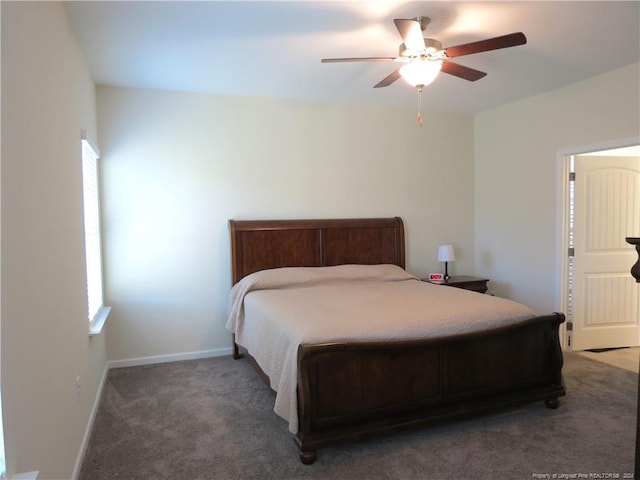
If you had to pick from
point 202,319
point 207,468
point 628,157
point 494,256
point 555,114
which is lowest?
point 207,468

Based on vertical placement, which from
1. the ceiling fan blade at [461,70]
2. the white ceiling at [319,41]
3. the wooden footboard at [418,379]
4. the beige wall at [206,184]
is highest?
the white ceiling at [319,41]

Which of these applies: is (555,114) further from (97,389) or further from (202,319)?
(97,389)

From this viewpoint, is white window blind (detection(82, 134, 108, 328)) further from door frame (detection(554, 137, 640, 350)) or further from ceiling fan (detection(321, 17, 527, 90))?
door frame (detection(554, 137, 640, 350))

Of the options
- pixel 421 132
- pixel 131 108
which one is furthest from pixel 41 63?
pixel 421 132

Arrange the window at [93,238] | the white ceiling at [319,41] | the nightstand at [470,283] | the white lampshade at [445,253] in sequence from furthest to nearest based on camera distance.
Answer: the white lampshade at [445,253] < the nightstand at [470,283] < the window at [93,238] < the white ceiling at [319,41]

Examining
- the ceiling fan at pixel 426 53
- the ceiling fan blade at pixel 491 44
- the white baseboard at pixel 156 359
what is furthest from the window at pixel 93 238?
the ceiling fan blade at pixel 491 44

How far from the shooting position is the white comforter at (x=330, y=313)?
8.36 ft

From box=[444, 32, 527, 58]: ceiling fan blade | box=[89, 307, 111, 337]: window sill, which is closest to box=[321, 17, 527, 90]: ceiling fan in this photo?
box=[444, 32, 527, 58]: ceiling fan blade

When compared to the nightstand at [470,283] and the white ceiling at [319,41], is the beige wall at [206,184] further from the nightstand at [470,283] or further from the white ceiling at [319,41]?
the nightstand at [470,283]

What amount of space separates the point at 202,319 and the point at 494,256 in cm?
323

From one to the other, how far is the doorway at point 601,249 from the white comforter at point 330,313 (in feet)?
4.77

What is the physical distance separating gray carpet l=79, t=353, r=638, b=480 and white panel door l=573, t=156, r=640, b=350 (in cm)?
99

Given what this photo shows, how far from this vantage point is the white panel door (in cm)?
424

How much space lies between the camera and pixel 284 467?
7.86 feet
